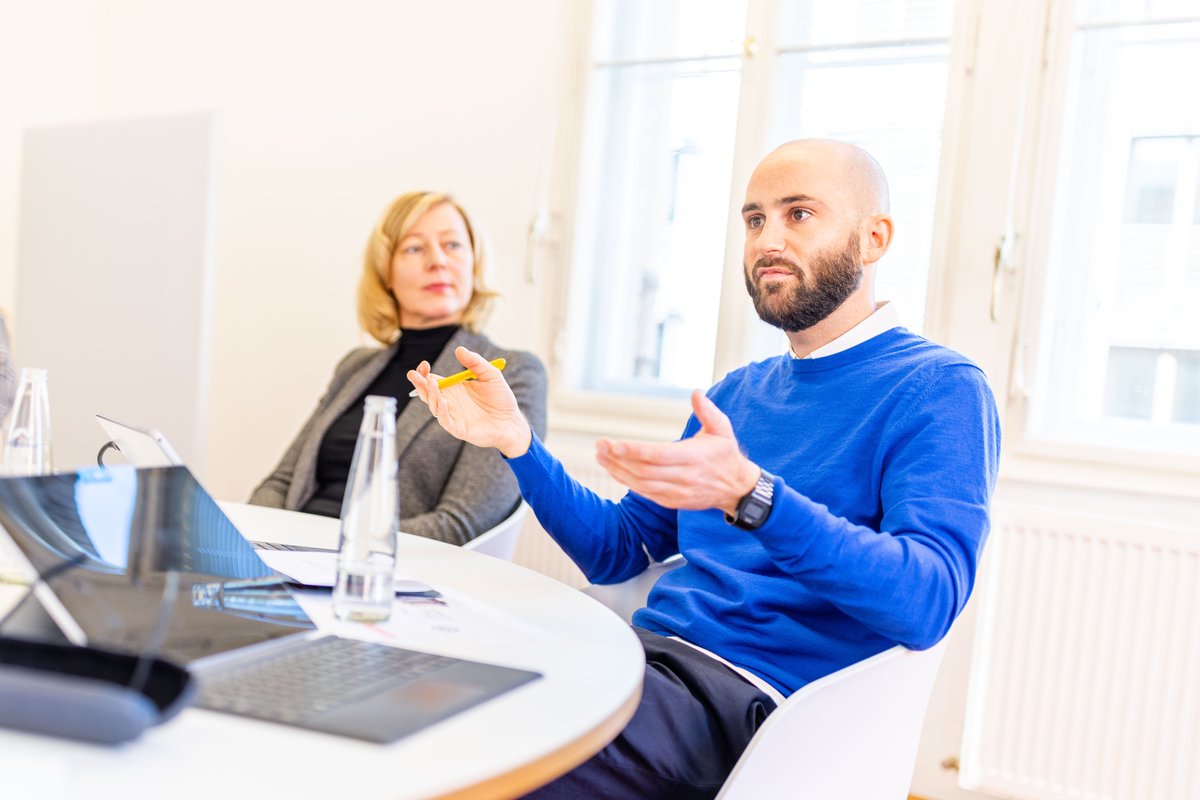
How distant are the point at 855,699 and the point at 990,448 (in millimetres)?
404

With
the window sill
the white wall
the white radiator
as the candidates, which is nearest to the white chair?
the white radiator

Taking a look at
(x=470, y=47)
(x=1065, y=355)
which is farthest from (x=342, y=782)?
(x=470, y=47)

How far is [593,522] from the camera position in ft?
5.56

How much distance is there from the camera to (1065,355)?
8.52 feet

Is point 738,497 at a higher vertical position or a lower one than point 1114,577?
higher

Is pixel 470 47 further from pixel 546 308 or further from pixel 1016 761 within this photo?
pixel 1016 761

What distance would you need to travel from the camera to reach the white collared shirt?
1.64m

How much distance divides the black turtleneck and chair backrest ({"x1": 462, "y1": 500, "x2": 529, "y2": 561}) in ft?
1.44

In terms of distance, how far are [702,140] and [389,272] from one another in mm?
972

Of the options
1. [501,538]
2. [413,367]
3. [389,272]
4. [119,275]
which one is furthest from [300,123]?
[501,538]

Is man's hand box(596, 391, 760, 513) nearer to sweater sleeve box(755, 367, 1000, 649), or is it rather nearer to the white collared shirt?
A: sweater sleeve box(755, 367, 1000, 649)

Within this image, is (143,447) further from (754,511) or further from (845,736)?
(845,736)

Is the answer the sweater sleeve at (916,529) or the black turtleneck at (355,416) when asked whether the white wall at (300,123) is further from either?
the sweater sleeve at (916,529)

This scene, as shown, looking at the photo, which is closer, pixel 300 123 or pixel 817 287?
pixel 817 287
